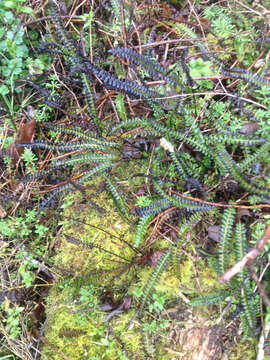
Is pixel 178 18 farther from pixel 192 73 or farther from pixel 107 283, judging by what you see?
pixel 107 283

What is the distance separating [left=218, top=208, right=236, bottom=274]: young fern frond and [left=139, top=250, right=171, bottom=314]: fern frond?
0.48 metres

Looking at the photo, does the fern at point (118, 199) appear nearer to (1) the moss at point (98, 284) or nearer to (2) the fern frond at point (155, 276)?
(1) the moss at point (98, 284)

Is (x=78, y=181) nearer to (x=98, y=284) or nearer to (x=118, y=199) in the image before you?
(x=118, y=199)

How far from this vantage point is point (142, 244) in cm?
289

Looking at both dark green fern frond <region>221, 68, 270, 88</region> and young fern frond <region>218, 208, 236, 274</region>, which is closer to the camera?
young fern frond <region>218, 208, 236, 274</region>

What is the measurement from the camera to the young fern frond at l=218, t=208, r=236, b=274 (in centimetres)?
254

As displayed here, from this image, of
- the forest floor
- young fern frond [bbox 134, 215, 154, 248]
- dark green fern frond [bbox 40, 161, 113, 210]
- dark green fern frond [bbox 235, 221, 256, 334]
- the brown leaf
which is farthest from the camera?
the brown leaf

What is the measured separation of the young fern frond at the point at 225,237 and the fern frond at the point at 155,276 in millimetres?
480

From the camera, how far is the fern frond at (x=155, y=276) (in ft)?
8.73

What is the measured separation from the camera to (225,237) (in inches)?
101

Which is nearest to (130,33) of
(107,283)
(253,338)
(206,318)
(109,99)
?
(109,99)

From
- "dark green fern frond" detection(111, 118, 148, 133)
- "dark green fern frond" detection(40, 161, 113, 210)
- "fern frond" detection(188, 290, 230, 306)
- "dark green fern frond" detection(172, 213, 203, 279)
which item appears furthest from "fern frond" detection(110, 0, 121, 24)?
"fern frond" detection(188, 290, 230, 306)

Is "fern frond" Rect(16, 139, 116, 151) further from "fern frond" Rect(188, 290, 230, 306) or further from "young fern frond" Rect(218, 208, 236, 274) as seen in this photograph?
"fern frond" Rect(188, 290, 230, 306)

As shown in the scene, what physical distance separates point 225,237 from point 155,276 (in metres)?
0.74
